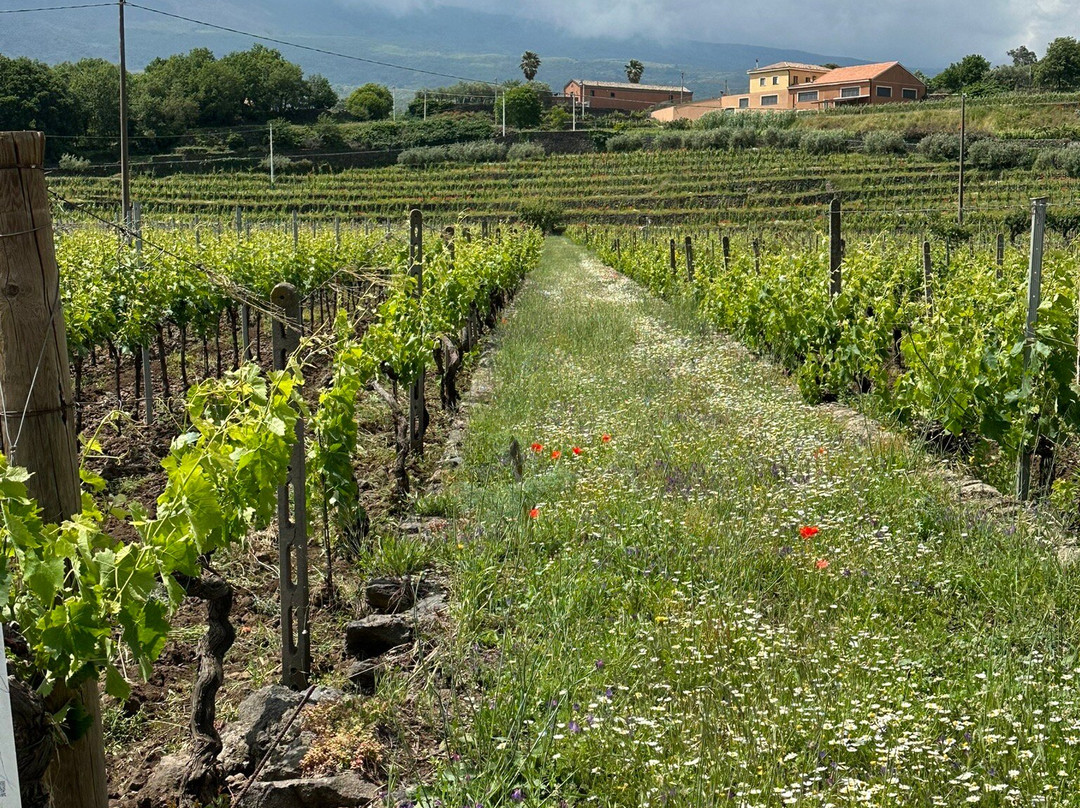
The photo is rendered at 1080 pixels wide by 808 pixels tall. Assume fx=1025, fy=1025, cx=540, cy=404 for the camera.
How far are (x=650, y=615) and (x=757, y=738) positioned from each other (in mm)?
1179

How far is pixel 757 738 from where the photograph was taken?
304 centimetres

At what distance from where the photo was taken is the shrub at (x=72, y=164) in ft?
223

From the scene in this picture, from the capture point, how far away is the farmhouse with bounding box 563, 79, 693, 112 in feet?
385

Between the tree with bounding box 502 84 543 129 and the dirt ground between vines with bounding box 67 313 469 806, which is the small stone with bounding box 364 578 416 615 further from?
the tree with bounding box 502 84 543 129

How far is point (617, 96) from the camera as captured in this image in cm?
12138

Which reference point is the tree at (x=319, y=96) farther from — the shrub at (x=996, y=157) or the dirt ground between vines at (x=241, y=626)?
the dirt ground between vines at (x=241, y=626)

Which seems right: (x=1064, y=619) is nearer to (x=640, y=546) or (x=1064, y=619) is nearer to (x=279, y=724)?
(x=640, y=546)

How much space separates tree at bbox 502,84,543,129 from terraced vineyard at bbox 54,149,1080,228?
26.6 metres

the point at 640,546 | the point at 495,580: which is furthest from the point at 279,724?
the point at 640,546

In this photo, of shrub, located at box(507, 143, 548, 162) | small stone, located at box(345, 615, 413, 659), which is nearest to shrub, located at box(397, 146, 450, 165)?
shrub, located at box(507, 143, 548, 162)

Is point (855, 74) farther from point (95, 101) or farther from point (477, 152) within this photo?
point (95, 101)

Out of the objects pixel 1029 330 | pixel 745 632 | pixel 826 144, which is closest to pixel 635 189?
pixel 826 144

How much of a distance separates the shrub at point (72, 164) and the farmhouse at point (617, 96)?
59.0 m

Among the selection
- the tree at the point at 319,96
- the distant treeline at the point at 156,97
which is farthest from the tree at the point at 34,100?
the tree at the point at 319,96
